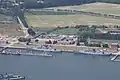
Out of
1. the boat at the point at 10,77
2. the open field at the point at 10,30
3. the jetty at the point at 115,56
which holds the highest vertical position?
the open field at the point at 10,30

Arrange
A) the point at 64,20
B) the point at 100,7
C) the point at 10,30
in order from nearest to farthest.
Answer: the point at 10,30, the point at 64,20, the point at 100,7

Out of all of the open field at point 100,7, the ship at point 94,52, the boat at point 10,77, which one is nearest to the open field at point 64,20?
the open field at point 100,7

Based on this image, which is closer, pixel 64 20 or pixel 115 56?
pixel 115 56

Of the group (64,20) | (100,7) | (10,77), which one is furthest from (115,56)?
(100,7)

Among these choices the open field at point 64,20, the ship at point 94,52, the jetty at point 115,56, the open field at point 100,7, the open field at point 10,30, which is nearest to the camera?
the jetty at point 115,56

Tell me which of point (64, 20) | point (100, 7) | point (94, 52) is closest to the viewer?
point (94, 52)

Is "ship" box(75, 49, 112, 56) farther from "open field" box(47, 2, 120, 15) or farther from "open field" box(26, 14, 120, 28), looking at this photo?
"open field" box(47, 2, 120, 15)

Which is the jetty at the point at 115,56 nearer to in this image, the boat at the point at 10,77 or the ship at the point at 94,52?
the ship at the point at 94,52

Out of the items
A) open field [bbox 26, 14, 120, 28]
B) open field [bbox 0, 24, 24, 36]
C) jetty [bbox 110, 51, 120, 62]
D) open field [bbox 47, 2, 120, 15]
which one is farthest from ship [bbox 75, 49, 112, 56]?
open field [bbox 47, 2, 120, 15]

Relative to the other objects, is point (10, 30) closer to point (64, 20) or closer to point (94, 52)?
point (64, 20)
